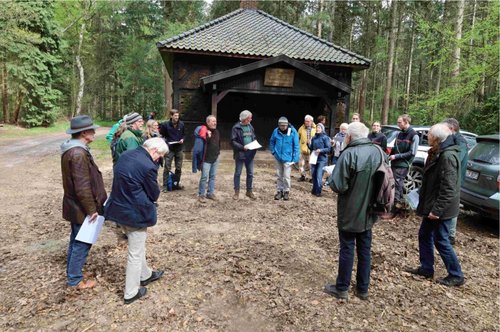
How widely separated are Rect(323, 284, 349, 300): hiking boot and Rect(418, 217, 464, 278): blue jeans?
1.28m

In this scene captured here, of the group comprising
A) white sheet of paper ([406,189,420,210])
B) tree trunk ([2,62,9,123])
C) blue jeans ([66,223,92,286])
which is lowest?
blue jeans ([66,223,92,286])

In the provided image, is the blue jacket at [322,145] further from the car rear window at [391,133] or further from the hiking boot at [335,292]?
the hiking boot at [335,292]

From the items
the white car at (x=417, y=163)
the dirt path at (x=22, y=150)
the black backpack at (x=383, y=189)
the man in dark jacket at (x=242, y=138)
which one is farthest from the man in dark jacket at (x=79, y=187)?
the dirt path at (x=22, y=150)

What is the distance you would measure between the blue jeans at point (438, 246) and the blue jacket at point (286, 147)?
340 centimetres

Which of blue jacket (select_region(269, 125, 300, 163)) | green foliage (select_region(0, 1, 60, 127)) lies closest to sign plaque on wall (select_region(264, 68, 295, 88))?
blue jacket (select_region(269, 125, 300, 163))

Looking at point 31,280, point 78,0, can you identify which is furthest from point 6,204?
point 78,0

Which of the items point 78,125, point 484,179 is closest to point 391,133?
point 484,179

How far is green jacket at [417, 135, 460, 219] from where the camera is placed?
3.57 metres

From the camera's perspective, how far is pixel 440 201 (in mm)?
3580

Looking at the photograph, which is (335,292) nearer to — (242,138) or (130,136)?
(130,136)

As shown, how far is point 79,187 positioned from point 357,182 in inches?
110

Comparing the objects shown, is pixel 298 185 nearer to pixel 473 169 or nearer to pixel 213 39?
pixel 473 169

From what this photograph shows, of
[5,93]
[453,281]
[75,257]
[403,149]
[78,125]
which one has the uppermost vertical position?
[5,93]

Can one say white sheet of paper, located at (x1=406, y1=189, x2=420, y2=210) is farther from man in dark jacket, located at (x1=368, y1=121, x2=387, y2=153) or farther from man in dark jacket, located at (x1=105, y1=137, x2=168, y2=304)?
man in dark jacket, located at (x1=105, y1=137, x2=168, y2=304)
